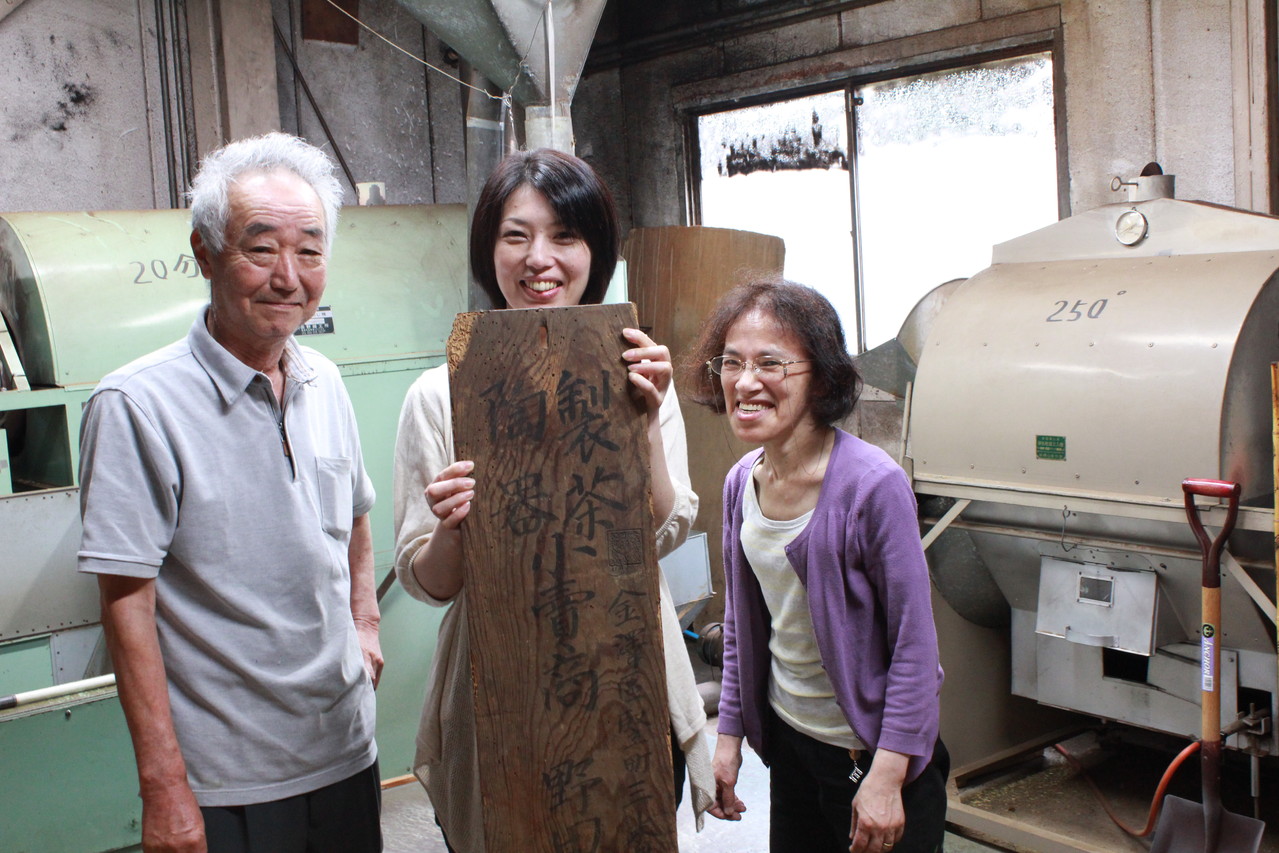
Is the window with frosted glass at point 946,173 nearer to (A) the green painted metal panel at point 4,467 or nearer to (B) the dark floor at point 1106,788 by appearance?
(B) the dark floor at point 1106,788

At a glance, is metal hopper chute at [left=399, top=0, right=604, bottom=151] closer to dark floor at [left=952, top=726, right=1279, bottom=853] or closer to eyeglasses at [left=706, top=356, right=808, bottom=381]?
eyeglasses at [left=706, top=356, right=808, bottom=381]

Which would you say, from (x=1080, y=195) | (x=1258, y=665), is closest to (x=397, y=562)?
(x=1258, y=665)

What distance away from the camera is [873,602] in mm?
1498

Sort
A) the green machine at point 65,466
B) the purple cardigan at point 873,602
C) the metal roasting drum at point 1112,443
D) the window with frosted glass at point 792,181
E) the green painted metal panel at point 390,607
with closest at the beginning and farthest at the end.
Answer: the purple cardigan at point 873,602 → the metal roasting drum at point 1112,443 → the green machine at point 65,466 → the green painted metal panel at point 390,607 → the window with frosted glass at point 792,181

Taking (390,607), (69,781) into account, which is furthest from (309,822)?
(390,607)

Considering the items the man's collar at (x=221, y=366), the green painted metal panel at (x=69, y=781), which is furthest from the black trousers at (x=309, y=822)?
the green painted metal panel at (x=69, y=781)

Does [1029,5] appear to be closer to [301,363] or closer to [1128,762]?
[1128,762]

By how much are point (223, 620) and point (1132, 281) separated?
2310 millimetres

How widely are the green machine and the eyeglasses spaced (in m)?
1.71

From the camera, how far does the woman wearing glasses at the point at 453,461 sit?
4.18ft

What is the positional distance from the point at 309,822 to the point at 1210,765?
81.6 inches

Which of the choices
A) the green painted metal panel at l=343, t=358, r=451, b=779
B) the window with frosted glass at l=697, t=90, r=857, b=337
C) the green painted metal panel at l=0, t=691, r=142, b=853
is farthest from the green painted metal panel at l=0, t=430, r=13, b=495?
the window with frosted glass at l=697, t=90, r=857, b=337

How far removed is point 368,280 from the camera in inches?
123

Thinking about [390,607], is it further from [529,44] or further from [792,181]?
[792,181]
